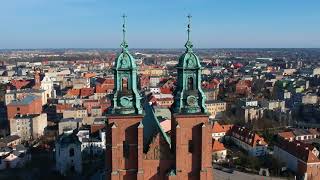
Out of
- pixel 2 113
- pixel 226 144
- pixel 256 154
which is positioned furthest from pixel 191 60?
pixel 2 113

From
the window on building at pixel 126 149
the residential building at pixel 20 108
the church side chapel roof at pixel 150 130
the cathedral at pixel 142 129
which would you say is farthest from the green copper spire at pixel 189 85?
the residential building at pixel 20 108

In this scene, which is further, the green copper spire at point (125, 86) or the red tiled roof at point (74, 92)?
the red tiled roof at point (74, 92)

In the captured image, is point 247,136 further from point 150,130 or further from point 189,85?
point 189,85

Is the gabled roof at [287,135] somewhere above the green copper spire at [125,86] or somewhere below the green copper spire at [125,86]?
below

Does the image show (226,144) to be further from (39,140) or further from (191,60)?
(191,60)

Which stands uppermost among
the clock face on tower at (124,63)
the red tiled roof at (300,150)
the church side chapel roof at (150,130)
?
the clock face on tower at (124,63)

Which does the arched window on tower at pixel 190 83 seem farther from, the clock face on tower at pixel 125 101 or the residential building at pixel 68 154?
the residential building at pixel 68 154

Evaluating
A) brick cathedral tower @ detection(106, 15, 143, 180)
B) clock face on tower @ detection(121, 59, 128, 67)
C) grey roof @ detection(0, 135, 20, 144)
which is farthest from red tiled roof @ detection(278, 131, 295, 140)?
clock face on tower @ detection(121, 59, 128, 67)
